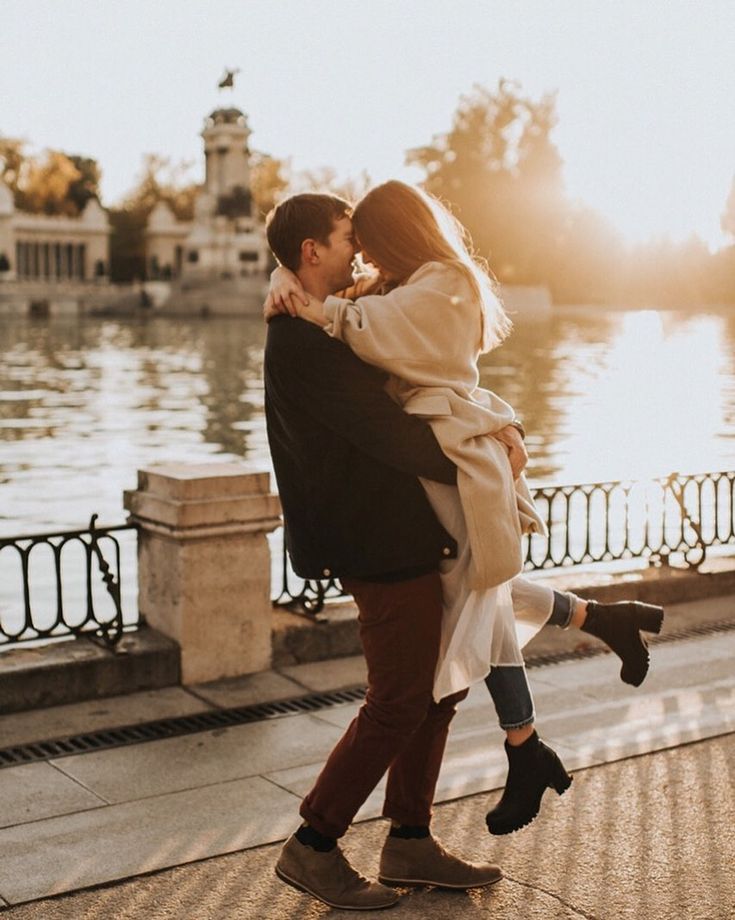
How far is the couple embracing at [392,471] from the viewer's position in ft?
13.0

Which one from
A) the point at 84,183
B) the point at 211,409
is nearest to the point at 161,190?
the point at 84,183

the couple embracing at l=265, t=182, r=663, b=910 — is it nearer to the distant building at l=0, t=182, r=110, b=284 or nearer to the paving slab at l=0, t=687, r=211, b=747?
the paving slab at l=0, t=687, r=211, b=747

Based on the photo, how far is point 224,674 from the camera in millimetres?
6816

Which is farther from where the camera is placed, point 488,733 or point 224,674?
point 224,674

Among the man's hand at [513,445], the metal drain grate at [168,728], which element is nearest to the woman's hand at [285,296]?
the man's hand at [513,445]

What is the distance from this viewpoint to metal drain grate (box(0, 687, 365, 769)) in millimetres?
5766

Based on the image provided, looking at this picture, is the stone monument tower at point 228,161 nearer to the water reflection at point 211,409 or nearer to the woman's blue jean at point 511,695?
the water reflection at point 211,409

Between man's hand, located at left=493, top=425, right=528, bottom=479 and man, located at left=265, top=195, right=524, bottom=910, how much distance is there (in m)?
0.21

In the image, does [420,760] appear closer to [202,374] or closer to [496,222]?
[202,374]

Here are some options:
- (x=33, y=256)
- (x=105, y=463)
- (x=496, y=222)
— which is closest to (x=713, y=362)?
(x=105, y=463)

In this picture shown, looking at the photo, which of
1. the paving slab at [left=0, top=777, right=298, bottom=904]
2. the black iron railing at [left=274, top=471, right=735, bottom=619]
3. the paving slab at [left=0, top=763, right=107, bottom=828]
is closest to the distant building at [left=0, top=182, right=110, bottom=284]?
the black iron railing at [left=274, top=471, right=735, bottom=619]

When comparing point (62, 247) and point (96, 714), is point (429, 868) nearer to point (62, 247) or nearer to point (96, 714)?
point (96, 714)

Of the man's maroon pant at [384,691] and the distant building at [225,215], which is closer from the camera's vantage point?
the man's maroon pant at [384,691]

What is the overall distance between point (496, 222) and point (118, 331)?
42909 millimetres
